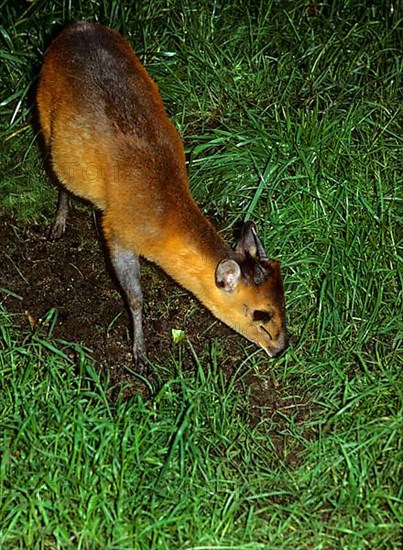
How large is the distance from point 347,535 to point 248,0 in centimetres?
425

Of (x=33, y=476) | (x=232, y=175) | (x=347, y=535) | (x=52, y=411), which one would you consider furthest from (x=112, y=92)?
(x=347, y=535)

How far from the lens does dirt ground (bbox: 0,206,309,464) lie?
5.91m

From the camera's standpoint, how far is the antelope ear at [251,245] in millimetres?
5660

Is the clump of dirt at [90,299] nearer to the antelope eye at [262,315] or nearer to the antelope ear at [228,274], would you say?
the antelope eye at [262,315]

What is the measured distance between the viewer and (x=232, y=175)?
6758 millimetres

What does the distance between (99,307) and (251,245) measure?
1.11m

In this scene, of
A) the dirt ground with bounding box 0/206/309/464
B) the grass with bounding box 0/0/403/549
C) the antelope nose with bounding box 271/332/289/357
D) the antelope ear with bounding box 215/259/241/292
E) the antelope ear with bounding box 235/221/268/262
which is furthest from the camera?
the dirt ground with bounding box 0/206/309/464

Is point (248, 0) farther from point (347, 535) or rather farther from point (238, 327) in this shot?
Answer: point (347, 535)

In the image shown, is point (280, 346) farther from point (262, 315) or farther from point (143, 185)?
point (143, 185)

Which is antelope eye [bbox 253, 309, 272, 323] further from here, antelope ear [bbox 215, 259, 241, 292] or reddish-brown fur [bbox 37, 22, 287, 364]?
antelope ear [bbox 215, 259, 241, 292]

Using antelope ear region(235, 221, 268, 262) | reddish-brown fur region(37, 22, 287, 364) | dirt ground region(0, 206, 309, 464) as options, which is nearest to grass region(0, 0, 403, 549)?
dirt ground region(0, 206, 309, 464)

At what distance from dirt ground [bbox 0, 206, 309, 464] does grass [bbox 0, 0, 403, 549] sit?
0.31 feet

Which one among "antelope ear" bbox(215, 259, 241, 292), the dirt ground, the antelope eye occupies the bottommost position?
the dirt ground

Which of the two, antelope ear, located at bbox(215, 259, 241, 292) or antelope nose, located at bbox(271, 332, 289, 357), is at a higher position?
antelope ear, located at bbox(215, 259, 241, 292)
